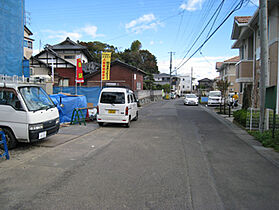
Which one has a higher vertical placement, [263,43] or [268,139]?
[263,43]

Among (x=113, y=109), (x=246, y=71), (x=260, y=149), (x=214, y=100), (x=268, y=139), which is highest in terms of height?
(x=246, y=71)

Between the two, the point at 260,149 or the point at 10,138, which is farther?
the point at 260,149

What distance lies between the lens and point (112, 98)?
11.3 m

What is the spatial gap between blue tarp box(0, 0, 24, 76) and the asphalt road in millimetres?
8988

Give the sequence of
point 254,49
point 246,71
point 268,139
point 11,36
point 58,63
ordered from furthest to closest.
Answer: point 58,63, point 246,71, point 254,49, point 11,36, point 268,139

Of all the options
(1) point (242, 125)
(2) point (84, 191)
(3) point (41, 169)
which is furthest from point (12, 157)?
(1) point (242, 125)

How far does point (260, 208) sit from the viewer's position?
11.9 ft

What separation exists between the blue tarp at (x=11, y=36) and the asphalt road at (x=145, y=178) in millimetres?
8988

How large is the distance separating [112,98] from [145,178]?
689cm

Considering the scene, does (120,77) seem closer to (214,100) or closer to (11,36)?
(214,100)

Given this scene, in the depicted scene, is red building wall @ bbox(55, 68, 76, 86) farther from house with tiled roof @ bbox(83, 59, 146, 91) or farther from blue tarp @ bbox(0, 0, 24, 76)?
blue tarp @ bbox(0, 0, 24, 76)

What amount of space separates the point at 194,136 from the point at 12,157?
658cm

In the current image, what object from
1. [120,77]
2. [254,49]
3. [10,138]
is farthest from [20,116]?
[120,77]

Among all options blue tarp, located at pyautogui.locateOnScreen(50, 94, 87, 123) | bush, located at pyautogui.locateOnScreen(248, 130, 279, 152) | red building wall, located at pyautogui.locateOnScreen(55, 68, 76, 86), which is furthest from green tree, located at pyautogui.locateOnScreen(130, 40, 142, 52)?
bush, located at pyautogui.locateOnScreen(248, 130, 279, 152)
